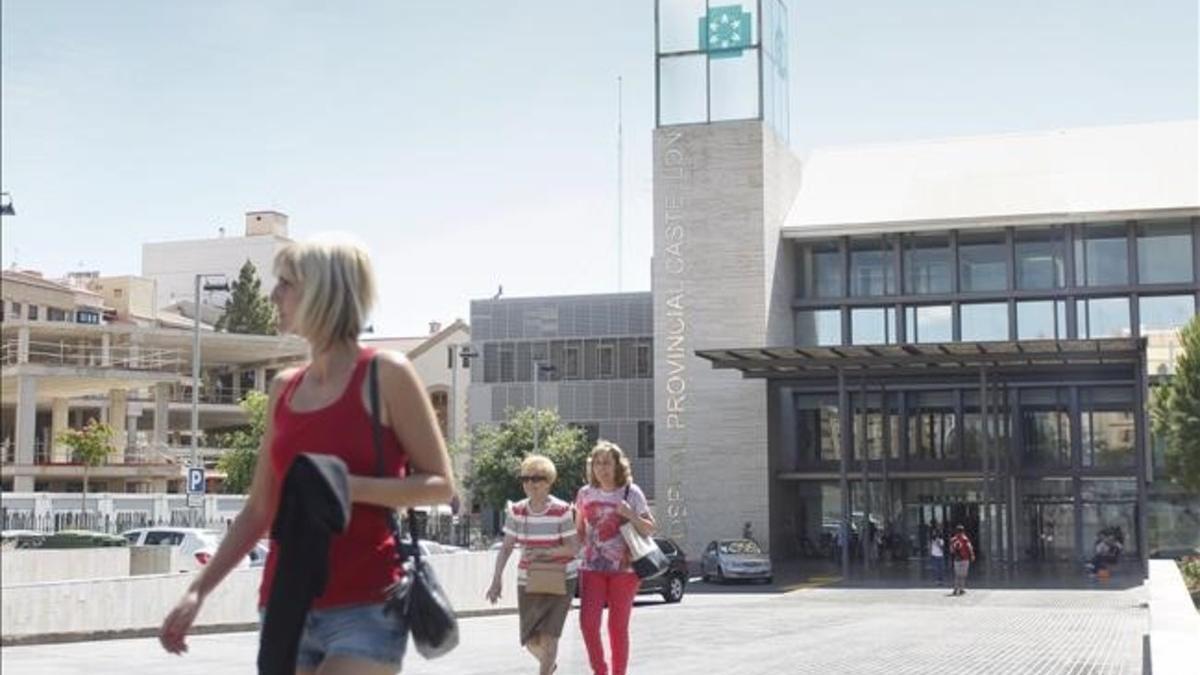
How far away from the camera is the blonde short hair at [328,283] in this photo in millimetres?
3721

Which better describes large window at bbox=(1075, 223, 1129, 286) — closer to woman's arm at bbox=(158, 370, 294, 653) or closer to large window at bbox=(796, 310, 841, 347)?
large window at bbox=(796, 310, 841, 347)

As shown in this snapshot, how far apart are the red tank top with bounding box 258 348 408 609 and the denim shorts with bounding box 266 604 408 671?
3 cm

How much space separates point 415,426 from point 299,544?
441 millimetres

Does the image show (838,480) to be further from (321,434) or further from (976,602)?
(321,434)

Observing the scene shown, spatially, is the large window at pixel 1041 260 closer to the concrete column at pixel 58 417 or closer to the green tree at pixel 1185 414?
the green tree at pixel 1185 414

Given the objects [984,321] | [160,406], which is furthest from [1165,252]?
[160,406]

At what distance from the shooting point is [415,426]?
3.73 m

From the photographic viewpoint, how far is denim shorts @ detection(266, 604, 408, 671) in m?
3.68

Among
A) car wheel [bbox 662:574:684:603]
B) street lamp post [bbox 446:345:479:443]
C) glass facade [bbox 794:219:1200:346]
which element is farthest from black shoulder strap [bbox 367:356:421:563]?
street lamp post [bbox 446:345:479:443]

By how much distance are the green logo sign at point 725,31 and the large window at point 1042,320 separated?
13790mm

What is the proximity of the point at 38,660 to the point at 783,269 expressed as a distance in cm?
4183

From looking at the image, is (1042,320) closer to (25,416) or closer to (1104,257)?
(1104,257)

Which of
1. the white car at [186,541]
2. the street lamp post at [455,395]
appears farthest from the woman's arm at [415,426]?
the street lamp post at [455,395]

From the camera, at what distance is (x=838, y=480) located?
5372cm
